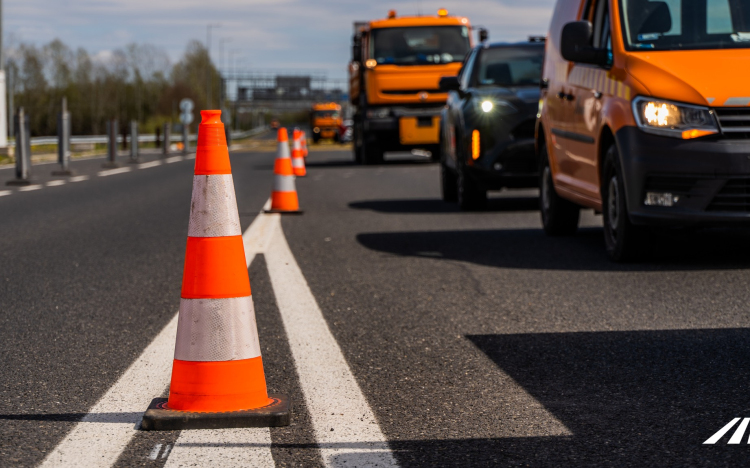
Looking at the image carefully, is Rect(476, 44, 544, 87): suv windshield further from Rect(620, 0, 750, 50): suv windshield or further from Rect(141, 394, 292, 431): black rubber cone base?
Rect(141, 394, 292, 431): black rubber cone base

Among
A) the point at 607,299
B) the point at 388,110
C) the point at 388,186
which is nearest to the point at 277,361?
the point at 607,299

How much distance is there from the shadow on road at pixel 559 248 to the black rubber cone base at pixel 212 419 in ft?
13.1

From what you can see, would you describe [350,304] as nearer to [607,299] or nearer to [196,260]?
[607,299]

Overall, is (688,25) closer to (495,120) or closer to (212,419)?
(495,120)

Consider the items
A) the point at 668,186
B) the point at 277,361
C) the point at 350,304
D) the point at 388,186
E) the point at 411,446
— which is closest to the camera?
the point at 411,446

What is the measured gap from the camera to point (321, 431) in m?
3.28

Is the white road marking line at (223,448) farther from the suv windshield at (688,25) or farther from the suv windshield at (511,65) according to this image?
the suv windshield at (511,65)

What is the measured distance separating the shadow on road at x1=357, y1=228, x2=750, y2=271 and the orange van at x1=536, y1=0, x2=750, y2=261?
291 millimetres

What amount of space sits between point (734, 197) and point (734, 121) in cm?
45

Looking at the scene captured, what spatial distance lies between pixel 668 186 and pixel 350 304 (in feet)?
7.28

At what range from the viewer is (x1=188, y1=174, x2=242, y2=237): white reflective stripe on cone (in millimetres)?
3691

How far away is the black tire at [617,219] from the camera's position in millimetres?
7062

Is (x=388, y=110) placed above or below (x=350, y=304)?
above

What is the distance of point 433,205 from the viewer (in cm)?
1286
